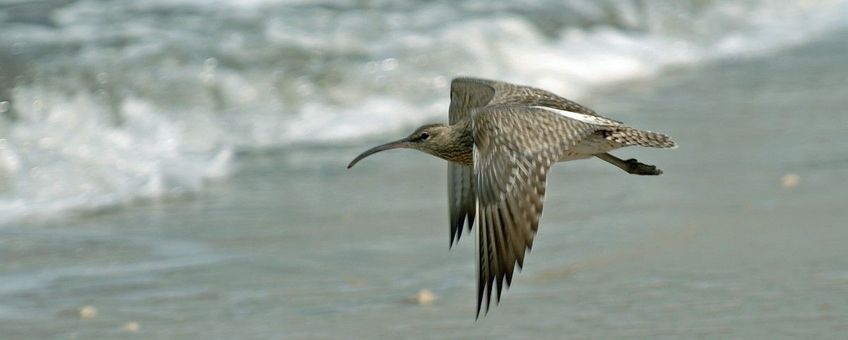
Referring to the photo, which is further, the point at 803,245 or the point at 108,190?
the point at 108,190

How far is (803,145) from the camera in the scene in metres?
5.91

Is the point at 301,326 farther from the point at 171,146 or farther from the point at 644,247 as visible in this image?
the point at 171,146

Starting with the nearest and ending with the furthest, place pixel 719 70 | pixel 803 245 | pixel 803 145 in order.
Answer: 1. pixel 803 245
2. pixel 803 145
3. pixel 719 70

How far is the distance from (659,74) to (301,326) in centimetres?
440

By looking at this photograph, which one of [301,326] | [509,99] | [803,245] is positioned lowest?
[301,326]

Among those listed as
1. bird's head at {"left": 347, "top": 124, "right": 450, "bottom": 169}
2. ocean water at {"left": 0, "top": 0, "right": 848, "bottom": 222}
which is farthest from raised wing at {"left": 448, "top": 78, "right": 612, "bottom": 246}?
ocean water at {"left": 0, "top": 0, "right": 848, "bottom": 222}

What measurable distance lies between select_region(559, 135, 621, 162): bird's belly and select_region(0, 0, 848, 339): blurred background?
1.37ft

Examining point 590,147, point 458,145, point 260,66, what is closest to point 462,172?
point 458,145

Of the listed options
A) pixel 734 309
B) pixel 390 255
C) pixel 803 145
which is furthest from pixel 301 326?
pixel 803 145

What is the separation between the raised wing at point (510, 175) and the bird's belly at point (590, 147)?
157 mm

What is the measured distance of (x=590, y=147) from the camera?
4117 mm

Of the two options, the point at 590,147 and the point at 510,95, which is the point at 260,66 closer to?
the point at 510,95

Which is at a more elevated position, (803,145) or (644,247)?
(803,145)

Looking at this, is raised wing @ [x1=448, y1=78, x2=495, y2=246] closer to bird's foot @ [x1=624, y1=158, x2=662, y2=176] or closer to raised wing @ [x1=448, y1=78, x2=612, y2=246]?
raised wing @ [x1=448, y1=78, x2=612, y2=246]
